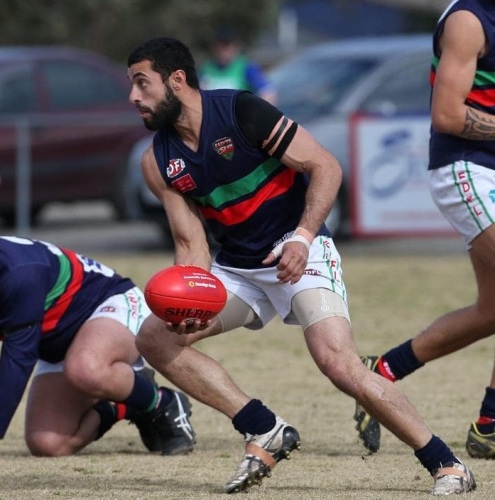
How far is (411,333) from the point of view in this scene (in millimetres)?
9781

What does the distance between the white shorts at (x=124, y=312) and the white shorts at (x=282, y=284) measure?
863 mm

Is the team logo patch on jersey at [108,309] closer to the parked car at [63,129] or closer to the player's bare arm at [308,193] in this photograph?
the player's bare arm at [308,193]

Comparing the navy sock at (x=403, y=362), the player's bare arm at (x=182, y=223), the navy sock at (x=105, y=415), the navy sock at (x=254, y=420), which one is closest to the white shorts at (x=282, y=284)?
the player's bare arm at (x=182, y=223)

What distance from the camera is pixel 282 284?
5.70m

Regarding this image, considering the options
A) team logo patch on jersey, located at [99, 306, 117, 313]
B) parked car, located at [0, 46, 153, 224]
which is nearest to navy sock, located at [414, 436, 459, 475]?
team logo patch on jersey, located at [99, 306, 117, 313]

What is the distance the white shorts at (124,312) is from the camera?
671 cm

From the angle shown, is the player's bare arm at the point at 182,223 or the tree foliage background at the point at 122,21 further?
the tree foliage background at the point at 122,21

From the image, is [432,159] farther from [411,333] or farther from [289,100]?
[289,100]

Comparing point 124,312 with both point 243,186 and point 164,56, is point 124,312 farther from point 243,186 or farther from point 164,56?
point 164,56

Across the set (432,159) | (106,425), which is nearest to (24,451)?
(106,425)

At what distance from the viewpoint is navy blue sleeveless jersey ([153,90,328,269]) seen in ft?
18.8

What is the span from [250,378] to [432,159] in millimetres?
2692

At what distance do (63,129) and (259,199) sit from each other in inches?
371

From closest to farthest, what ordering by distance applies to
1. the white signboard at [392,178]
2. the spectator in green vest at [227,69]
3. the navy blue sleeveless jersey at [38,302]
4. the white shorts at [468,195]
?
1. the white shorts at [468,195]
2. the navy blue sleeveless jersey at [38,302]
3. the white signboard at [392,178]
4. the spectator in green vest at [227,69]
